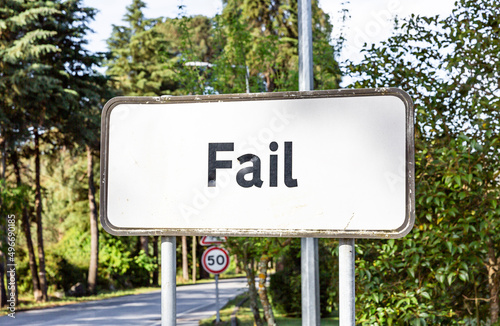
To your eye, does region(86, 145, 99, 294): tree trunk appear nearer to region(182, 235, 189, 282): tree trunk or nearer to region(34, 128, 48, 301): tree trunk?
region(34, 128, 48, 301): tree trunk

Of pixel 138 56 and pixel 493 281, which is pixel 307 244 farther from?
pixel 138 56

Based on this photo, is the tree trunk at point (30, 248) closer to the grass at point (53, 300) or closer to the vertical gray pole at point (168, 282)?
the grass at point (53, 300)

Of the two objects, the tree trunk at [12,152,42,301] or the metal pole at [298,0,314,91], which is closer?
the metal pole at [298,0,314,91]

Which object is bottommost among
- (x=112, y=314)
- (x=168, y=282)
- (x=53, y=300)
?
(x=53, y=300)

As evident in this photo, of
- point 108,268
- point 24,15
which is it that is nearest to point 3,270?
point 24,15

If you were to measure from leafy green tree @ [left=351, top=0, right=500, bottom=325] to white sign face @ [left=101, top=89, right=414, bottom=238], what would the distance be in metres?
3.42

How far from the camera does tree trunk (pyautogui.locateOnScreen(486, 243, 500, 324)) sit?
5353 mm

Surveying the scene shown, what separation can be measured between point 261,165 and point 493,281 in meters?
4.61

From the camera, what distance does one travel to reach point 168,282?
167cm

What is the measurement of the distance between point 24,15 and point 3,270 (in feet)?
31.1

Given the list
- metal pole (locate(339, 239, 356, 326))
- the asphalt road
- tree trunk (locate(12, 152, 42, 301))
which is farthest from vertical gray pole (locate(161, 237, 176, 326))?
tree trunk (locate(12, 152, 42, 301))

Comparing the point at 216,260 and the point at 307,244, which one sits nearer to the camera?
the point at 307,244

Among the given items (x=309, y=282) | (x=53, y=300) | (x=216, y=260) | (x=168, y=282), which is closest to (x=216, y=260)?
(x=216, y=260)

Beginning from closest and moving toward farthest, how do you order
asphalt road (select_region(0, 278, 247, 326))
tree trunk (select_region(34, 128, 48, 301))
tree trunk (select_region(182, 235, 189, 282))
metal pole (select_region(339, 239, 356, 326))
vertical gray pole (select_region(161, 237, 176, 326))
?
metal pole (select_region(339, 239, 356, 326)), vertical gray pole (select_region(161, 237, 176, 326)), asphalt road (select_region(0, 278, 247, 326)), tree trunk (select_region(34, 128, 48, 301)), tree trunk (select_region(182, 235, 189, 282))
